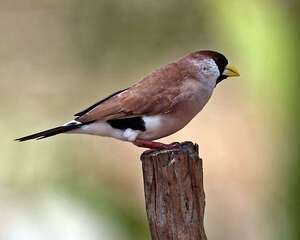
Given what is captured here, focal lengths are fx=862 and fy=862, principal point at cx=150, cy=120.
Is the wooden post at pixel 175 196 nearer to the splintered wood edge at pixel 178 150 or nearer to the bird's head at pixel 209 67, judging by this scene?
the splintered wood edge at pixel 178 150

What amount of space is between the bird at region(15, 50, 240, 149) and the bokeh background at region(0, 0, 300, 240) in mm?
362

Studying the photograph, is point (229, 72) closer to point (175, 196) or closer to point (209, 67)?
point (209, 67)

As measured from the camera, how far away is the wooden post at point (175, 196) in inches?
76.2

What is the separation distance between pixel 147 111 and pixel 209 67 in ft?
0.93

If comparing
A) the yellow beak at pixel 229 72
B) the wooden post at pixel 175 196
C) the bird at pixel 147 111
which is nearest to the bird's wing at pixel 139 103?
the bird at pixel 147 111

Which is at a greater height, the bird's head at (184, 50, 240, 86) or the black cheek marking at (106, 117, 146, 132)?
the bird's head at (184, 50, 240, 86)

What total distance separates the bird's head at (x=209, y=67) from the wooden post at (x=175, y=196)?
0.51m

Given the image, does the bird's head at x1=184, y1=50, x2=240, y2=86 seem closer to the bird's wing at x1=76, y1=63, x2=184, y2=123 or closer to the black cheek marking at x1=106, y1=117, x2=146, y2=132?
the bird's wing at x1=76, y1=63, x2=184, y2=123

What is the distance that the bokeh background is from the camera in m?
2.88

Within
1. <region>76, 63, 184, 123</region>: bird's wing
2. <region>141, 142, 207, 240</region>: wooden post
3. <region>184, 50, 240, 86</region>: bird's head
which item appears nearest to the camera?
<region>141, 142, 207, 240</region>: wooden post

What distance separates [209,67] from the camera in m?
2.47

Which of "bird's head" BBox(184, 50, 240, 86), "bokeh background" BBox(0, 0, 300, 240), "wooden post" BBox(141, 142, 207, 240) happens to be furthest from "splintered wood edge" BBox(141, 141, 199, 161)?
"bokeh background" BBox(0, 0, 300, 240)

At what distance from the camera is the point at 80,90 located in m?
4.70

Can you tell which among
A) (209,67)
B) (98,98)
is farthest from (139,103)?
(98,98)
